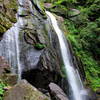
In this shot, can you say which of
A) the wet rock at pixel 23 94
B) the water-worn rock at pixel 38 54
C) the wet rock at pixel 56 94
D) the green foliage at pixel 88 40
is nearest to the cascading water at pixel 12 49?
the water-worn rock at pixel 38 54

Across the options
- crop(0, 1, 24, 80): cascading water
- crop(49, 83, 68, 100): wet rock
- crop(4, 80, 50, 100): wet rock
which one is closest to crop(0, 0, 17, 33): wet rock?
crop(0, 1, 24, 80): cascading water

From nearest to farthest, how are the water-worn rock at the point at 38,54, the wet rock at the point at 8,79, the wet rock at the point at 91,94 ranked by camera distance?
1. the wet rock at the point at 8,79
2. the water-worn rock at the point at 38,54
3. the wet rock at the point at 91,94

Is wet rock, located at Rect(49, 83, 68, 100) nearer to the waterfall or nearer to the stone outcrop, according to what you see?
the waterfall

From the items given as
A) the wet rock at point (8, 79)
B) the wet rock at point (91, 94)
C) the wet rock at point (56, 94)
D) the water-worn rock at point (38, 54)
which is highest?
the water-worn rock at point (38, 54)

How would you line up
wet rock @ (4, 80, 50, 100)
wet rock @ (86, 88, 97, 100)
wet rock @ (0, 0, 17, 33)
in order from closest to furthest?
wet rock @ (4, 80, 50, 100) → wet rock @ (0, 0, 17, 33) → wet rock @ (86, 88, 97, 100)

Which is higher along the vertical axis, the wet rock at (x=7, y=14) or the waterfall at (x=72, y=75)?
the wet rock at (x=7, y=14)

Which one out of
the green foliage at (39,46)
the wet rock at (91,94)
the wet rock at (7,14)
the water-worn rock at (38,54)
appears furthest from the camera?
the wet rock at (91,94)

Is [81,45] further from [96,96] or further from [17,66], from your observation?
[17,66]

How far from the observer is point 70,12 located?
1580cm

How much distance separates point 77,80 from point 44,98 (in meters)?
5.34

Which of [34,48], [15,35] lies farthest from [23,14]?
[34,48]

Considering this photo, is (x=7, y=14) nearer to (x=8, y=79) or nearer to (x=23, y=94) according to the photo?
(x=8, y=79)

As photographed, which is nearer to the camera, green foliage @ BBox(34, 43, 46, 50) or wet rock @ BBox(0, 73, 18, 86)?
wet rock @ BBox(0, 73, 18, 86)

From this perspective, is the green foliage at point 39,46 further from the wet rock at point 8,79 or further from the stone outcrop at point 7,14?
the wet rock at point 8,79
